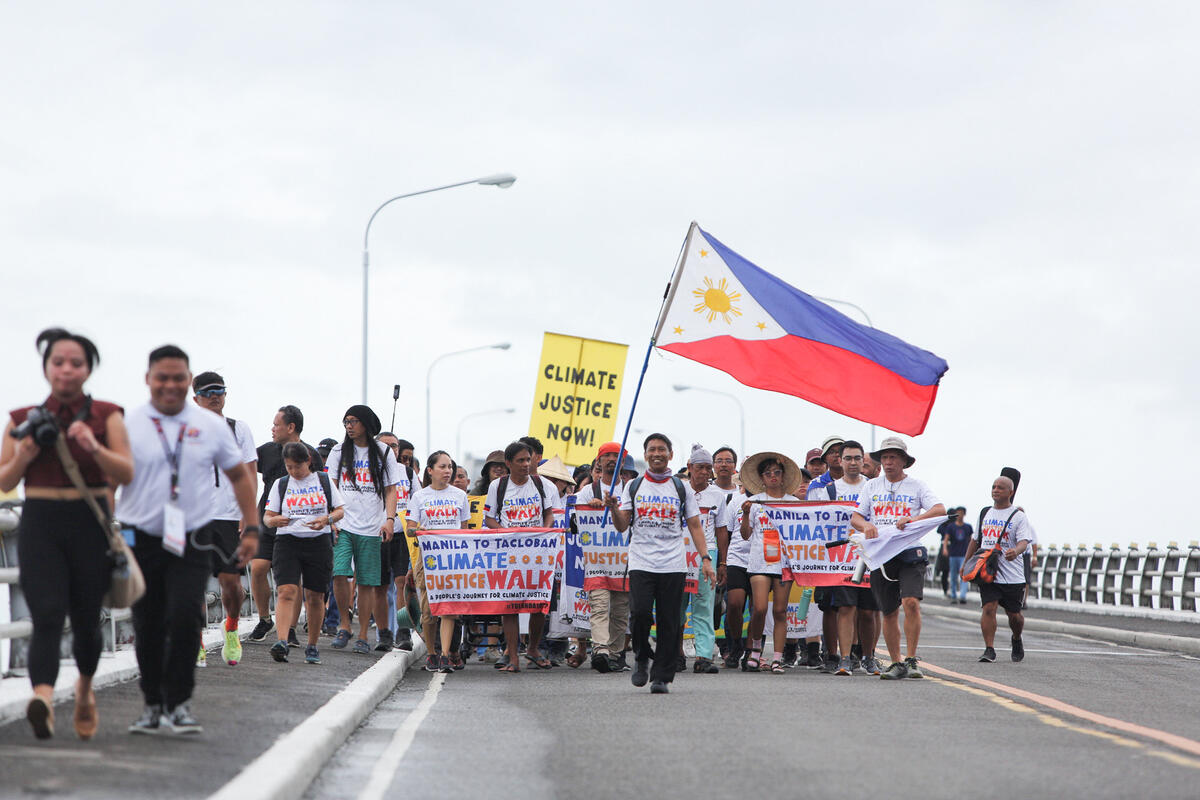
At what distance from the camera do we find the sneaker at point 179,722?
845 centimetres

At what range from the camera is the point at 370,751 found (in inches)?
363

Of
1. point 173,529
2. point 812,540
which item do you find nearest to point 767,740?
point 173,529

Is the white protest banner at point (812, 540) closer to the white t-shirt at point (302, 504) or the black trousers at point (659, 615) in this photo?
the black trousers at point (659, 615)

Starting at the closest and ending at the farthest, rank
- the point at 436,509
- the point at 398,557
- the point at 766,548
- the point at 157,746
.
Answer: the point at 157,746 → the point at 436,509 → the point at 766,548 → the point at 398,557

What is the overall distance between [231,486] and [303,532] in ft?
6.89

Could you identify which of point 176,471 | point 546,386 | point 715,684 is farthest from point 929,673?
point 546,386

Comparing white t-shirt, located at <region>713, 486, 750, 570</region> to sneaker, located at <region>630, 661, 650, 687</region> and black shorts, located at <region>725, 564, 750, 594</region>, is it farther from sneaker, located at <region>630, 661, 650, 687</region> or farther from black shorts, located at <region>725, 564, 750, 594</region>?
sneaker, located at <region>630, 661, 650, 687</region>

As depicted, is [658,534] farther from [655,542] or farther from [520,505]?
[520,505]

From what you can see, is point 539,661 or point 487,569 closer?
point 487,569

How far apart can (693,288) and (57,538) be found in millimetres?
7587

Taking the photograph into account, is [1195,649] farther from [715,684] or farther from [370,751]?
[370,751]

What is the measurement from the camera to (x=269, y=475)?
1602 cm

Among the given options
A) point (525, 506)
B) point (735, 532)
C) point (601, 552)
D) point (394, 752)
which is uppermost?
point (525, 506)

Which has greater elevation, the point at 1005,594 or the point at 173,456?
the point at 173,456
